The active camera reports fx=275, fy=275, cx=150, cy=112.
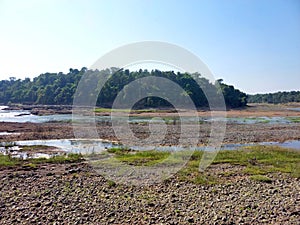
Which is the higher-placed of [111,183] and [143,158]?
[143,158]

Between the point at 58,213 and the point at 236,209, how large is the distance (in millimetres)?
6328

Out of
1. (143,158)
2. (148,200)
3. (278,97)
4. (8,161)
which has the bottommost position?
(148,200)

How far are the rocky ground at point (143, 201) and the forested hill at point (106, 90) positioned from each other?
4931cm

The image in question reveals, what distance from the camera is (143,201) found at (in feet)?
35.4

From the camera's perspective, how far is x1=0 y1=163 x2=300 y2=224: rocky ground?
9.27 meters

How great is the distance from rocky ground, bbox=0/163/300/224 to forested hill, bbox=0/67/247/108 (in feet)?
162

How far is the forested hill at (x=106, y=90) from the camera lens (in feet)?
276

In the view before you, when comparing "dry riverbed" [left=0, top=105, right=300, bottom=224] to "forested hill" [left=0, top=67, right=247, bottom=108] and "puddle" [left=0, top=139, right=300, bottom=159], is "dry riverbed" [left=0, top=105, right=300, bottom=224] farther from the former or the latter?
"forested hill" [left=0, top=67, right=247, bottom=108]

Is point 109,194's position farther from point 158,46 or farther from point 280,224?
point 158,46

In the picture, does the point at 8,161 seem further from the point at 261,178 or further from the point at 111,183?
the point at 261,178

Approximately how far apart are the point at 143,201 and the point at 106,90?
7601cm

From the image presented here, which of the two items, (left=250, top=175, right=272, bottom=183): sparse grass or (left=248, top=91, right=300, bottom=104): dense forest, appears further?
(left=248, top=91, right=300, bottom=104): dense forest

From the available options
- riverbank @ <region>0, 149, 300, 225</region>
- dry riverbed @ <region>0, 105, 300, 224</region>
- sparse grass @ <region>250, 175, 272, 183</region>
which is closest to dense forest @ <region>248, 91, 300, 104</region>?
sparse grass @ <region>250, 175, 272, 183</region>

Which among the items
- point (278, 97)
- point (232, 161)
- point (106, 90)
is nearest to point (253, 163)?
point (232, 161)
